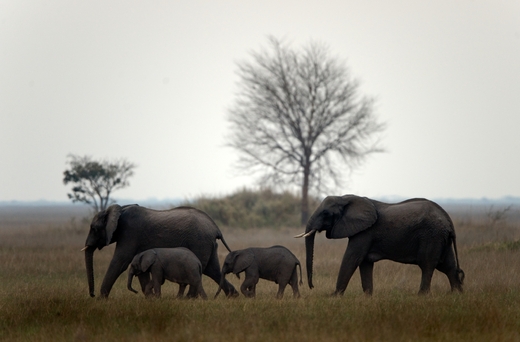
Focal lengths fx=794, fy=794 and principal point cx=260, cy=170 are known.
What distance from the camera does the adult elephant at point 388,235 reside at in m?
14.2

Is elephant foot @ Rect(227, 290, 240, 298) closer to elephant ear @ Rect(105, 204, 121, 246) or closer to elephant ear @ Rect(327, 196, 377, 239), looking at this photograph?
elephant ear @ Rect(327, 196, 377, 239)

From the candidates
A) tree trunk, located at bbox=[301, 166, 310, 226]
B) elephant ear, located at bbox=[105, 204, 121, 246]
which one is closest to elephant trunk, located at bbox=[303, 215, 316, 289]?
elephant ear, located at bbox=[105, 204, 121, 246]

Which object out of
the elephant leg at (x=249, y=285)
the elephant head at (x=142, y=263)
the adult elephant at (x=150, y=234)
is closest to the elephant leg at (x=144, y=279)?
the elephant head at (x=142, y=263)

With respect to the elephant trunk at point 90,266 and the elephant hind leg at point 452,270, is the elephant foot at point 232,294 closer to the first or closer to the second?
the elephant trunk at point 90,266

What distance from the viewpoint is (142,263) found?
13297 mm

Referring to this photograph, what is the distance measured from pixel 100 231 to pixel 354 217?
4.65m

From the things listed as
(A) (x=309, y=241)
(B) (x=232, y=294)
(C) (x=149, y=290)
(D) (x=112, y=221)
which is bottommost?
(B) (x=232, y=294)

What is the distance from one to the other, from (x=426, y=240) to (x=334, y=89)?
28.0 meters

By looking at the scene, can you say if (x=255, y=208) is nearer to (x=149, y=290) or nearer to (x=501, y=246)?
(x=501, y=246)

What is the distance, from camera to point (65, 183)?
41812mm

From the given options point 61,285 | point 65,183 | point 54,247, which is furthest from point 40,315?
point 65,183

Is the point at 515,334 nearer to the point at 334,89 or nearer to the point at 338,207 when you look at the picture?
the point at 338,207

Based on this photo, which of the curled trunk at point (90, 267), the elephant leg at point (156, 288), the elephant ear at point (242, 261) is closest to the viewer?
the elephant leg at point (156, 288)

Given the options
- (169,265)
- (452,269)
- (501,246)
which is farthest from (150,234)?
(501,246)
